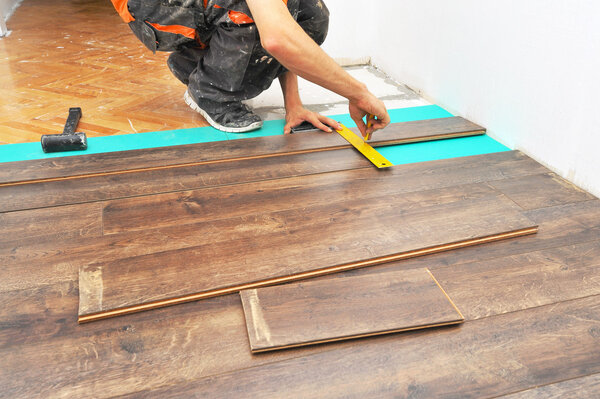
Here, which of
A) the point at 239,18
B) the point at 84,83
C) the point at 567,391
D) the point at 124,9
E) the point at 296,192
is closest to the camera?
the point at 567,391

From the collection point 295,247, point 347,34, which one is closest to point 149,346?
point 295,247

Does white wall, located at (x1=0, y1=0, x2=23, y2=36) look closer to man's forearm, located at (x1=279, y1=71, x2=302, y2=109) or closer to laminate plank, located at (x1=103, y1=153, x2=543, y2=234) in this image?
man's forearm, located at (x1=279, y1=71, x2=302, y2=109)

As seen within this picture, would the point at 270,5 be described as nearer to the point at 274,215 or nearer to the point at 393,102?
the point at 274,215

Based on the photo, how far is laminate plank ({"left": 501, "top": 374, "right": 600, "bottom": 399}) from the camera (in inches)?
39.3

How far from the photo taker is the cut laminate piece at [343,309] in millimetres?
1116

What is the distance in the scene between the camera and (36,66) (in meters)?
3.12

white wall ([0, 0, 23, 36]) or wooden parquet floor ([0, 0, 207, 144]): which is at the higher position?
wooden parquet floor ([0, 0, 207, 144])

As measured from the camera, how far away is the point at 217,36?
2.13 metres

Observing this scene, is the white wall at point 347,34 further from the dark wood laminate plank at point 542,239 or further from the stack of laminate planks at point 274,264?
the dark wood laminate plank at point 542,239

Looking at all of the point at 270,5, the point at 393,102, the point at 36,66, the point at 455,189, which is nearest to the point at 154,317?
the point at 270,5

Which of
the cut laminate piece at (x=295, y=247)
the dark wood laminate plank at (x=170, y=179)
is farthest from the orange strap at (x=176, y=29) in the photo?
the cut laminate piece at (x=295, y=247)

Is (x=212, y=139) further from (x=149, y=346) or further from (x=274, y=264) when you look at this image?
(x=149, y=346)

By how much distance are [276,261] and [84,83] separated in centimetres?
214

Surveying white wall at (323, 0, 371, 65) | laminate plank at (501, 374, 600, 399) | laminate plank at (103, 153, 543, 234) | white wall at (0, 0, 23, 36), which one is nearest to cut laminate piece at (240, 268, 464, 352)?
laminate plank at (501, 374, 600, 399)
